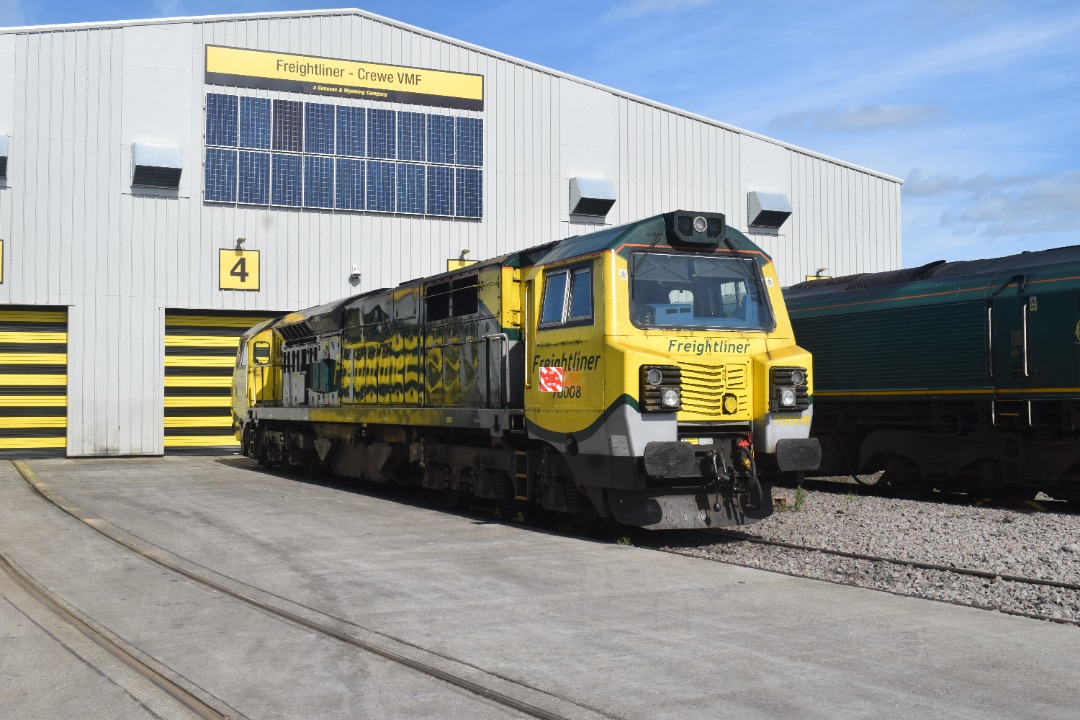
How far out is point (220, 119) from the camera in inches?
969

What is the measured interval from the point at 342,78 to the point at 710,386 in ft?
58.3

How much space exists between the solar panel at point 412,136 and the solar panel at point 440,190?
488 millimetres

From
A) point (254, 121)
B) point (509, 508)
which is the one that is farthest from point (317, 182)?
point (509, 508)

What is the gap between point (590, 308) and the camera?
1077 centimetres

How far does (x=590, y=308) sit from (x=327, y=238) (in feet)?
53.0

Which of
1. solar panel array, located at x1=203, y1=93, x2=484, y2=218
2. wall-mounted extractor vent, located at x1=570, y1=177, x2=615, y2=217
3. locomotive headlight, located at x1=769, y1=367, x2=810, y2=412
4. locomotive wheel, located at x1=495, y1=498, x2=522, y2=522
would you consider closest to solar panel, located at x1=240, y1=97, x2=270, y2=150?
solar panel array, located at x1=203, y1=93, x2=484, y2=218

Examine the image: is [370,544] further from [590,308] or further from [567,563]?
[590,308]

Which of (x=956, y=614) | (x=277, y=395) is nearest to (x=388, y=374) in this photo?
(x=277, y=395)

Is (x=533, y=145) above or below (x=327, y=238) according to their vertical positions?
above

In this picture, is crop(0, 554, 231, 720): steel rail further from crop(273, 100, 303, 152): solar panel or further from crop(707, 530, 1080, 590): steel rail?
crop(273, 100, 303, 152): solar panel

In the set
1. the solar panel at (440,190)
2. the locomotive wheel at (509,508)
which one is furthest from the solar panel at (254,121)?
the locomotive wheel at (509,508)

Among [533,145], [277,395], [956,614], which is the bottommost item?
[956,614]

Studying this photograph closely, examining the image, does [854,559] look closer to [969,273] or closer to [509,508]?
[509,508]

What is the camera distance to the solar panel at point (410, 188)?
26.1 meters
